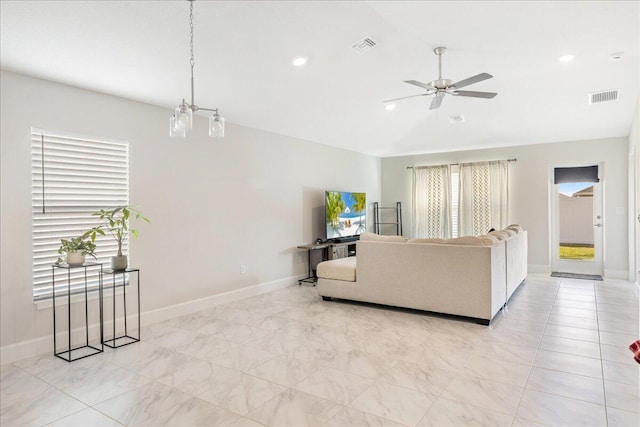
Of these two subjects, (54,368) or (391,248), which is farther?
(391,248)

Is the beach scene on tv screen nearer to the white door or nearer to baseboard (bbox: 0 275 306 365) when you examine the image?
baseboard (bbox: 0 275 306 365)

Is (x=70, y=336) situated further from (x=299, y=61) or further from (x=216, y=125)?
(x=299, y=61)

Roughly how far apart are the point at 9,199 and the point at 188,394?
7.58ft

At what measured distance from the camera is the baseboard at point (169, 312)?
322cm

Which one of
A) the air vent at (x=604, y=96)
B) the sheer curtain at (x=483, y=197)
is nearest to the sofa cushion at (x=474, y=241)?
the air vent at (x=604, y=96)

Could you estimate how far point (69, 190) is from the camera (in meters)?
3.65

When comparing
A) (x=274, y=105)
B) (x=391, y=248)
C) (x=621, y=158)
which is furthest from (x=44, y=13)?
(x=621, y=158)

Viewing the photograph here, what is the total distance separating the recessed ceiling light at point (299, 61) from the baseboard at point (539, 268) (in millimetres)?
5899

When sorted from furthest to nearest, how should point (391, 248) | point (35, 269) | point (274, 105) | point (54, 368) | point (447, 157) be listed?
1. point (447, 157)
2. point (274, 105)
3. point (391, 248)
4. point (35, 269)
5. point (54, 368)

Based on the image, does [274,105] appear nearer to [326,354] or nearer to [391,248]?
[391,248]

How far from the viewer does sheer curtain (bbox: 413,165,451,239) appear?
8.05m

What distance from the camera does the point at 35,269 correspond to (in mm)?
3398

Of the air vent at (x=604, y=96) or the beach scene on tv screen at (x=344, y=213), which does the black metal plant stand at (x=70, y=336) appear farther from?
the air vent at (x=604, y=96)

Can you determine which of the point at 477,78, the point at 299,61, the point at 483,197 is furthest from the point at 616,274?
the point at 299,61
